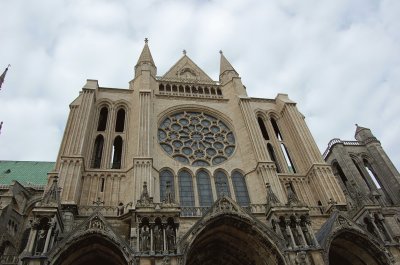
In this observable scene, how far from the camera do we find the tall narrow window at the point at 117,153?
19.3 meters

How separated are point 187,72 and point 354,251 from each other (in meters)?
18.2

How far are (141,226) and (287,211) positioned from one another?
633 cm

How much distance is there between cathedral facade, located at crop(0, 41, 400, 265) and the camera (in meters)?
13.1

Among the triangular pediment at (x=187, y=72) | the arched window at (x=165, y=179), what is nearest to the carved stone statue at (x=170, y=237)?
the arched window at (x=165, y=179)

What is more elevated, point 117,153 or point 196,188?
point 117,153

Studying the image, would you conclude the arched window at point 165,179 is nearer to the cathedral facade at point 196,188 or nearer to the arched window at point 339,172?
the cathedral facade at point 196,188

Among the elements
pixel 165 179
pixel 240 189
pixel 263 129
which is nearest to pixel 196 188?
pixel 165 179

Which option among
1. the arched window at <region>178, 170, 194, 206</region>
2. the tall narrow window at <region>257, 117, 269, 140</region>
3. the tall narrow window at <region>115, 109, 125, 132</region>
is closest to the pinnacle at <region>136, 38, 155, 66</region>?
the tall narrow window at <region>115, 109, 125, 132</region>

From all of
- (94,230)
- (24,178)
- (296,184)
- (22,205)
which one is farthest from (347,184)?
(24,178)

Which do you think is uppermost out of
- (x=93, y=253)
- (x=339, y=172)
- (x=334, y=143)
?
(x=334, y=143)

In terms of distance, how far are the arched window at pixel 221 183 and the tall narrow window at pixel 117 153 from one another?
18.8 ft

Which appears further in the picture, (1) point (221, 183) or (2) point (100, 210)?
(1) point (221, 183)

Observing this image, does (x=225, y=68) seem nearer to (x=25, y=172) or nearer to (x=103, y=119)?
(x=103, y=119)

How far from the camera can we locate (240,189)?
61.1ft
